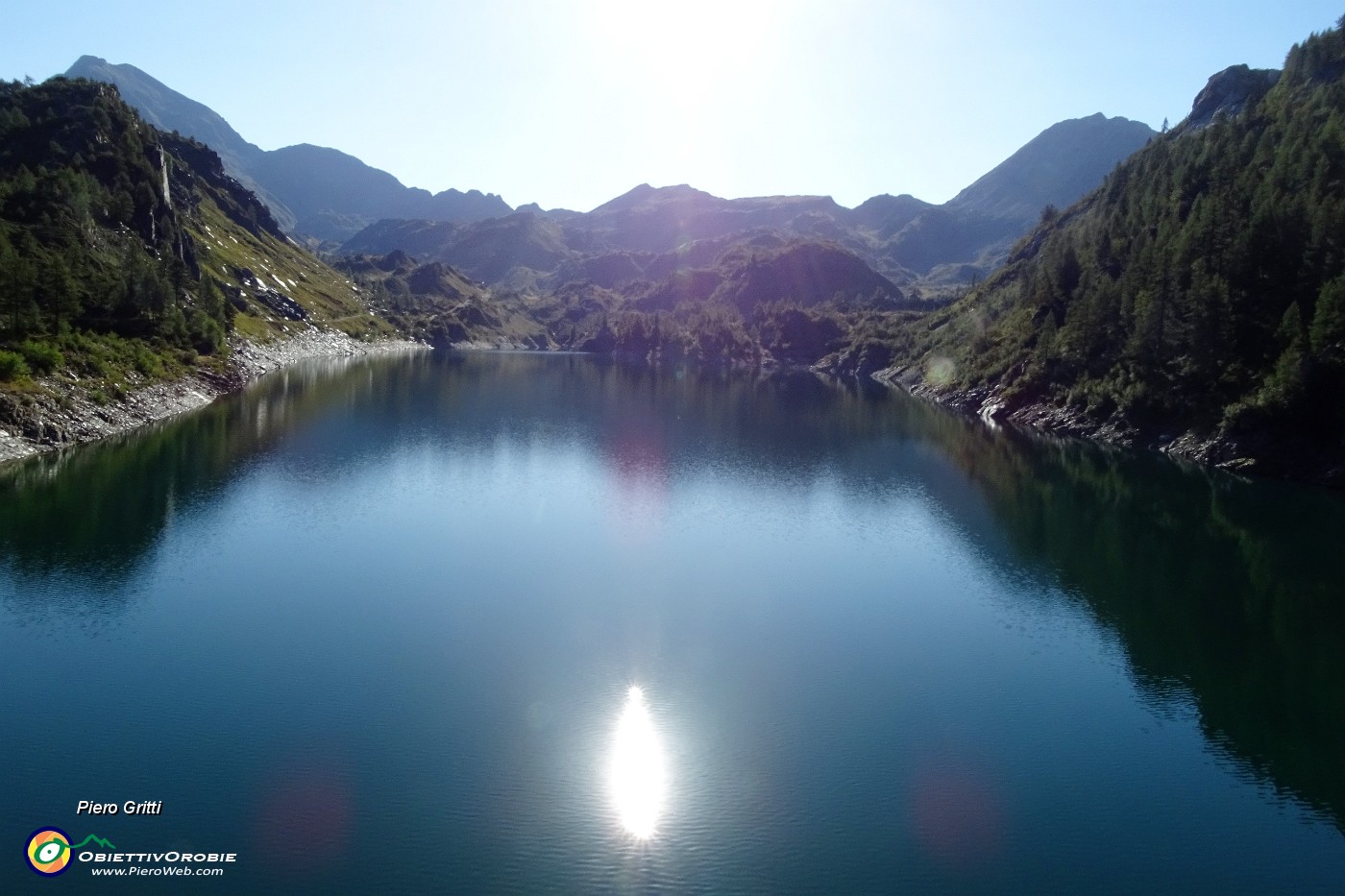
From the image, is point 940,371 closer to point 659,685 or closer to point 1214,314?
point 1214,314

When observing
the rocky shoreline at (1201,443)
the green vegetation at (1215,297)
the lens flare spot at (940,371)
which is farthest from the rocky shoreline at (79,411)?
the lens flare spot at (940,371)

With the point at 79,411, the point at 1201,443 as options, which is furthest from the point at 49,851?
the point at 1201,443

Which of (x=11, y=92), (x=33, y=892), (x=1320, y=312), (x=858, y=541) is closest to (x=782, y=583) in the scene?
(x=858, y=541)

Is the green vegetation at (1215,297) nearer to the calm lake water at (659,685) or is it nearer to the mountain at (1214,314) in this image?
the mountain at (1214,314)

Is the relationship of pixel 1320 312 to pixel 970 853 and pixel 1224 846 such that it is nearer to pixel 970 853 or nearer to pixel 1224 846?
pixel 1224 846

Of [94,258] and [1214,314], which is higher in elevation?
[1214,314]

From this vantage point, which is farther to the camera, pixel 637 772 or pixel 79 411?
pixel 79 411
